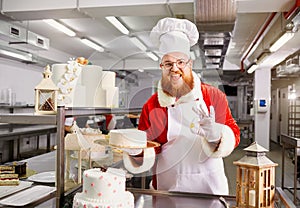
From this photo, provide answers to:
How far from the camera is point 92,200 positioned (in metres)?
1.04

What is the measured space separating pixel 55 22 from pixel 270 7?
11.8ft

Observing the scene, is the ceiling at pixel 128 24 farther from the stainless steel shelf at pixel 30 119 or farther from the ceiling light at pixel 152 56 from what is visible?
the stainless steel shelf at pixel 30 119

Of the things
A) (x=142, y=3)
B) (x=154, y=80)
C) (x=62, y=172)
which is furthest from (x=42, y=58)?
(x=62, y=172)

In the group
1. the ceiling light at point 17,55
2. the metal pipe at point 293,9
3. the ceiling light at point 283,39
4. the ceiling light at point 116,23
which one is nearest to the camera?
the metal pipe at point 293,9

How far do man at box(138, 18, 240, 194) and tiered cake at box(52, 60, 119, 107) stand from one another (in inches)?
10.4

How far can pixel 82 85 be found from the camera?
1.51 m

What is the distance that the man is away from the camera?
1.55 metres

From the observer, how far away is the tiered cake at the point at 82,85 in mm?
1455

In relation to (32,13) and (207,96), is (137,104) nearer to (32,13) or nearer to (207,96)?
(207,96)

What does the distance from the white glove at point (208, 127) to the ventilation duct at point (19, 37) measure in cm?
346

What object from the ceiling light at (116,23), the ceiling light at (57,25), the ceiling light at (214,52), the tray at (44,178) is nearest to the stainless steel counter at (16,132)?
the ceiling light at (57,25)

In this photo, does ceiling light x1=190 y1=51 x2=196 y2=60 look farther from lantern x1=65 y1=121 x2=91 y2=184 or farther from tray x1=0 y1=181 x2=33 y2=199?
tray x1=0 y1=181 x2=33 y2=199

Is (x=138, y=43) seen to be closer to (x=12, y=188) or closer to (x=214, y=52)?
(x=12, y=188)

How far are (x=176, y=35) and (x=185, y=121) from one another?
0.46 m
